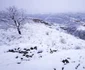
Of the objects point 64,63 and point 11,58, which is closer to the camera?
point 64,63

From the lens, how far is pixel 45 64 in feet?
28.7

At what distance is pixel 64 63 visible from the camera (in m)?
8.75

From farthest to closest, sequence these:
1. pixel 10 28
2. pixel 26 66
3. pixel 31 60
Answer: pixel 10 28 < pixel 31 60 < pixel 26 66

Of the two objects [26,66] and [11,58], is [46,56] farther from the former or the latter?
[11,58]

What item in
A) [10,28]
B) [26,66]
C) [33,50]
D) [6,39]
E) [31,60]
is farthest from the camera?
[10,28]

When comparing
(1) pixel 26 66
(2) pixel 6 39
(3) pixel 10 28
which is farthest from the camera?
(3) pixel 10 28

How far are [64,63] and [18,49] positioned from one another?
5682 millimetres

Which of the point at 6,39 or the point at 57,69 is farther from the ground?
the point at 57,69

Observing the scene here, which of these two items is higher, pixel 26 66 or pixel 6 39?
pixel 26 66

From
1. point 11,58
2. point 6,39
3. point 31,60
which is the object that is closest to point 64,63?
point 31,60

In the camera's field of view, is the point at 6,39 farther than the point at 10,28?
No

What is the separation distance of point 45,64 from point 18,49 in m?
4.70

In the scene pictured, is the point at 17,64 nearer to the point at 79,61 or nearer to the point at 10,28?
the point at 79,61

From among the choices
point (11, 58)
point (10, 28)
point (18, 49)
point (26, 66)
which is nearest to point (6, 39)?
point (10, 28)
